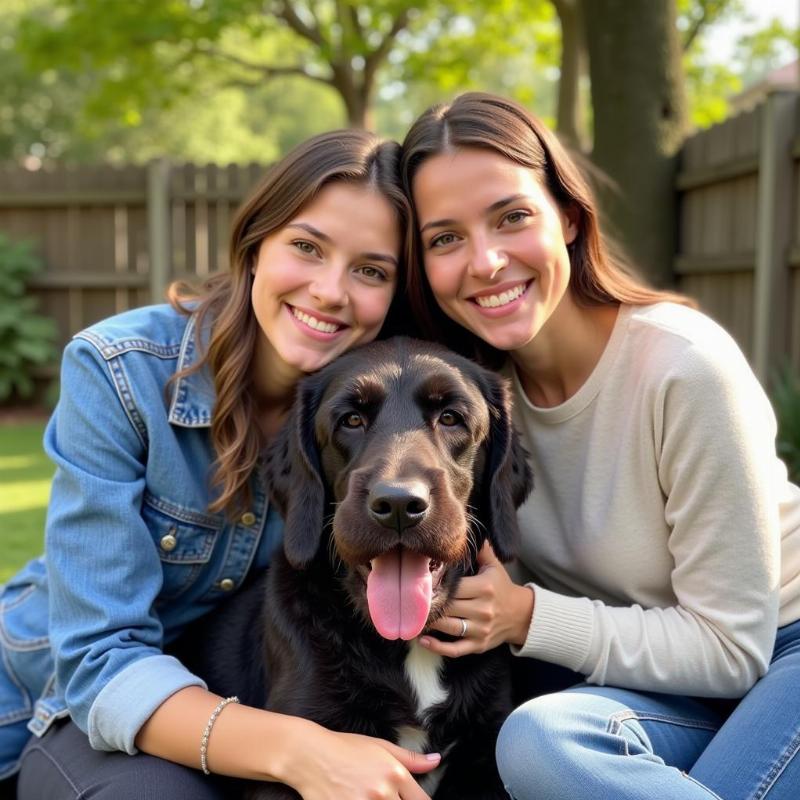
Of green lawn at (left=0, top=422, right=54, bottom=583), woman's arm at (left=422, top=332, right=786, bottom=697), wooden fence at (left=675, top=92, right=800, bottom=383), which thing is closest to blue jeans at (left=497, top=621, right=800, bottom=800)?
woman's arm at (left=422, top=332, right=786, bottom=697)

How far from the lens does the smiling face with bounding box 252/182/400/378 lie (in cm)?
279

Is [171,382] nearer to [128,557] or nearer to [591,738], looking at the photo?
[128,557]

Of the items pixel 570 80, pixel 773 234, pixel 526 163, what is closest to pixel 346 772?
pixel 526 163

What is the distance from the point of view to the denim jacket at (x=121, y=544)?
2.57 meters

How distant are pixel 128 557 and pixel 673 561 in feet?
4.99

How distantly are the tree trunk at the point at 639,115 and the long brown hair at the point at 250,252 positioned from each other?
4.83m

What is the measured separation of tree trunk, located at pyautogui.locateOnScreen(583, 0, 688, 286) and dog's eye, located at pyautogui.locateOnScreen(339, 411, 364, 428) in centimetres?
524

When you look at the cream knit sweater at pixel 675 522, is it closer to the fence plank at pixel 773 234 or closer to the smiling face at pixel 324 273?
the smiling face at pixel 324 273

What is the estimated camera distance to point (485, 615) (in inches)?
102

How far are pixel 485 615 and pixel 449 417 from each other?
0.53 meters

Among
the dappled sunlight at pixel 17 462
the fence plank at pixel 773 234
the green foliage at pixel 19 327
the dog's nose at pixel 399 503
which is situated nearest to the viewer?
the dog's nose at pixel 399 503

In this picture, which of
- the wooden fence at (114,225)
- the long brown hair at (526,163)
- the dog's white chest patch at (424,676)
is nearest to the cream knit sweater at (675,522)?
the long brown hair at (526,163)

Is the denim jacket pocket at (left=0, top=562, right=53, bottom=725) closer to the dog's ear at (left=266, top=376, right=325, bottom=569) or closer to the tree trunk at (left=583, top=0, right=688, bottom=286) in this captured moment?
the dog's ear at (left=266, top=376, right=325, bottom=569)

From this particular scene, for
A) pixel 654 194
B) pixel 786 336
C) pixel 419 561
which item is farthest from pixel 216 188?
pixel 419 561
